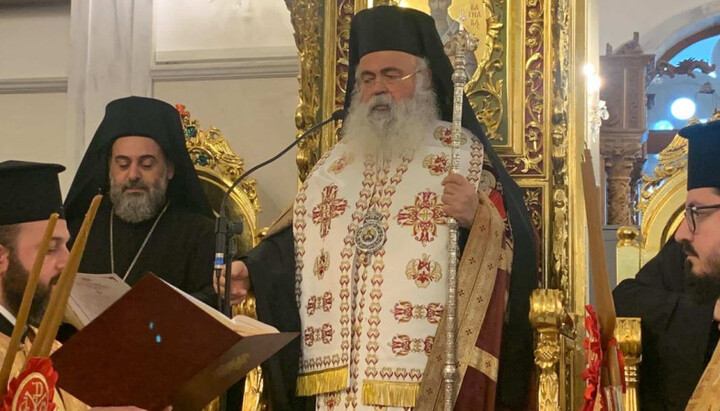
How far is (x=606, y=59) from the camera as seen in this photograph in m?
9.17

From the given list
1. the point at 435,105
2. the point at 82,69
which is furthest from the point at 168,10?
the point at 435,105

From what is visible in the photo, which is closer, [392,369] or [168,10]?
[392,369]

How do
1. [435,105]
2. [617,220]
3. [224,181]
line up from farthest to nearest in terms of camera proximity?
1. [617,220]
2. [224,181]
3. [435,105]

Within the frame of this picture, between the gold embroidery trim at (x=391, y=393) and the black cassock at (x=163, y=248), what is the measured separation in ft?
3.14

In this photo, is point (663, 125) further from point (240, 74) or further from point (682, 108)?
point (240, 74)

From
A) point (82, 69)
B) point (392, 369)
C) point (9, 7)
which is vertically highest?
point (9, 7)

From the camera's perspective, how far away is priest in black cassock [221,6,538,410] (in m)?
4.05

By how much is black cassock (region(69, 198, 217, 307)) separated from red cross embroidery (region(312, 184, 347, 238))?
612 millimetres

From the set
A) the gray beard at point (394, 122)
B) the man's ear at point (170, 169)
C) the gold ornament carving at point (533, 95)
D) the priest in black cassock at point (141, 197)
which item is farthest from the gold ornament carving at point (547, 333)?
the man's ear at point (170, 169)

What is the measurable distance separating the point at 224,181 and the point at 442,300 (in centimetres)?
172

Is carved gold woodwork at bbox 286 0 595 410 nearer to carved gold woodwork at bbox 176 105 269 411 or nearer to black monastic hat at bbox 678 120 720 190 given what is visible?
carved gold woodwork at bbox 176 105 269 411

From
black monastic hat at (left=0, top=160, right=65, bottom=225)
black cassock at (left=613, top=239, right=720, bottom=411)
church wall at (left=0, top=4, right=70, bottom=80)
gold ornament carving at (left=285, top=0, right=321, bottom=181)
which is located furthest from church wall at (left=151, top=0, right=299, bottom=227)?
black monastic hat at (left=0, top=160, right=65, bottom=225)

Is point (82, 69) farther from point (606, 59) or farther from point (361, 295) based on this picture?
point (606, 59)

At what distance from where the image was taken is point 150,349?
293cm
